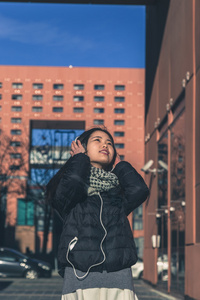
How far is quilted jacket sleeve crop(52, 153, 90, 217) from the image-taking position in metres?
3.52

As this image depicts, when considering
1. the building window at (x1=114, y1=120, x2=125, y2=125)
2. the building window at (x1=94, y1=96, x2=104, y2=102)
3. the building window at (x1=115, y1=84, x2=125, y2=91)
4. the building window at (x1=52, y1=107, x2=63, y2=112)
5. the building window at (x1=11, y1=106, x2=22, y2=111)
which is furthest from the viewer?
the building window at (x1=114, y1=120, x2=125, y2=125)

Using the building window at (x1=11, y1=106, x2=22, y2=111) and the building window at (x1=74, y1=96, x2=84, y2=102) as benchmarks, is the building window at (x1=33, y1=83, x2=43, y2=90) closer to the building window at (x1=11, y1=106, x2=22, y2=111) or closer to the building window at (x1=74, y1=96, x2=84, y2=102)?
the building window at (x1=11, y1=106, x2=22, y2=111)

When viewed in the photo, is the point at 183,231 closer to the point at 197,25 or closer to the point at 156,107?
the point at 197,25

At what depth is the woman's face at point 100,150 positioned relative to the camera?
12.3 ft

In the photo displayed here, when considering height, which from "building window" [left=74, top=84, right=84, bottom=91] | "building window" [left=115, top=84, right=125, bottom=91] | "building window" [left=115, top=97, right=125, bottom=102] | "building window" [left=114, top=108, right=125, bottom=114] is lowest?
"building window" [left=114, top=108, right=125, bottom=114]

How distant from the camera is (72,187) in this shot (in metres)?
3.51

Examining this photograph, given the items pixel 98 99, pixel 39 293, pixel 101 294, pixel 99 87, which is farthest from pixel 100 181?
pixel 98 99

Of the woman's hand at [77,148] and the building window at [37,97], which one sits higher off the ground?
the building window at [37,97]

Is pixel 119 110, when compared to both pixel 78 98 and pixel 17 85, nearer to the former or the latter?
pixel 78 98

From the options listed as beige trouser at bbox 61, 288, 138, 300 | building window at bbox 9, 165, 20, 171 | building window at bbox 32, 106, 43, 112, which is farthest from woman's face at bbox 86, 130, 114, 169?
building window at bbox 32, 106, 43, 112

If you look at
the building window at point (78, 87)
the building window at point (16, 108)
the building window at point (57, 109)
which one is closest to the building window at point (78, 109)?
the building window at point (57, 109)

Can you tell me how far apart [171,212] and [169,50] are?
4650 millimetres

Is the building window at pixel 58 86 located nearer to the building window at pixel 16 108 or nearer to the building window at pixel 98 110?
the building window at pixel 16 108

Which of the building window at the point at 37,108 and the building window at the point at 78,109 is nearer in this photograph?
the building window at the point at 37,108
